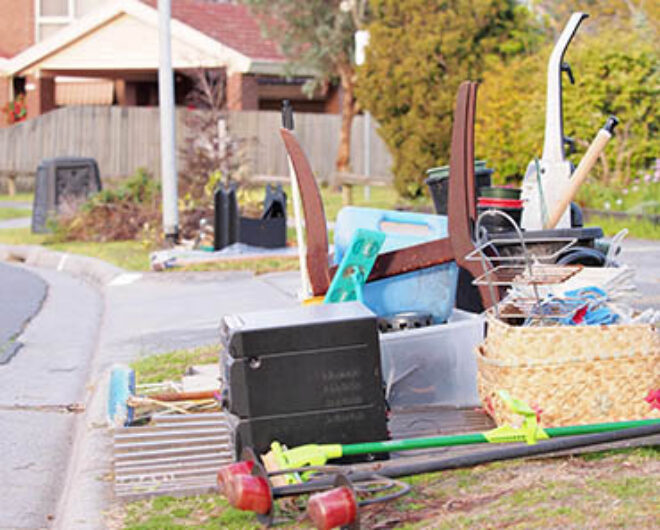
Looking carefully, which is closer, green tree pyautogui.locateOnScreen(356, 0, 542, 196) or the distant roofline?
green tree pyautogui.locateOnScreen(356, 0, 542, 196)

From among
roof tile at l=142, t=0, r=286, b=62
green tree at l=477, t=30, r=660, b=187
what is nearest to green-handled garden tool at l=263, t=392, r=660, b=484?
green tree at l=477, t=30, r=660, b=187

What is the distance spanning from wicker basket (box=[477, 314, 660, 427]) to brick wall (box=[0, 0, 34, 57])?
108ft

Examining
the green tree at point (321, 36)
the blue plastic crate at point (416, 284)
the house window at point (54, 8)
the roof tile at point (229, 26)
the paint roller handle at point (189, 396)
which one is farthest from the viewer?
the house window at point (54, 8)

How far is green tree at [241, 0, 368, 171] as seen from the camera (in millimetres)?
26828

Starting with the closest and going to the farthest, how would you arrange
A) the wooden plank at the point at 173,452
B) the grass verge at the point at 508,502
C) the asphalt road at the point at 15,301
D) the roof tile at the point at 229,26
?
the grass verge at the point at 508,502, the wooden plank at the point at 173,452, the asphalt road at the point at 15,301, the roof tile at the point at 229,26

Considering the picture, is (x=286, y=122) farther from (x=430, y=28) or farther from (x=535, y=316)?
(x=430, y=28)

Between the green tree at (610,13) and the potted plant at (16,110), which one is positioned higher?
the green tree at (610,13)

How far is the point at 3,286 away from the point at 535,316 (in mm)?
9028

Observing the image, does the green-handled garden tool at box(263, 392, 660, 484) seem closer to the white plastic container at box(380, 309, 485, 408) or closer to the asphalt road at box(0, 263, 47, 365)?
the white plastic container at box(380, 309, 485, 408)

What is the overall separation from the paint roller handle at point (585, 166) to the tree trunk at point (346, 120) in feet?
69.6

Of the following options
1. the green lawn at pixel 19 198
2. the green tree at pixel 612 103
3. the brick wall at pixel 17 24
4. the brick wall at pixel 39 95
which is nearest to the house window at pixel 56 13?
the brick wall at pixel 17 24

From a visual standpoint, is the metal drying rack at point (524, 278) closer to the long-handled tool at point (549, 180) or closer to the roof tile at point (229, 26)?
the long-handled tool at point (549, 180)

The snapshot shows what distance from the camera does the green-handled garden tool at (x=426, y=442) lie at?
424 cm

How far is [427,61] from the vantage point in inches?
700
